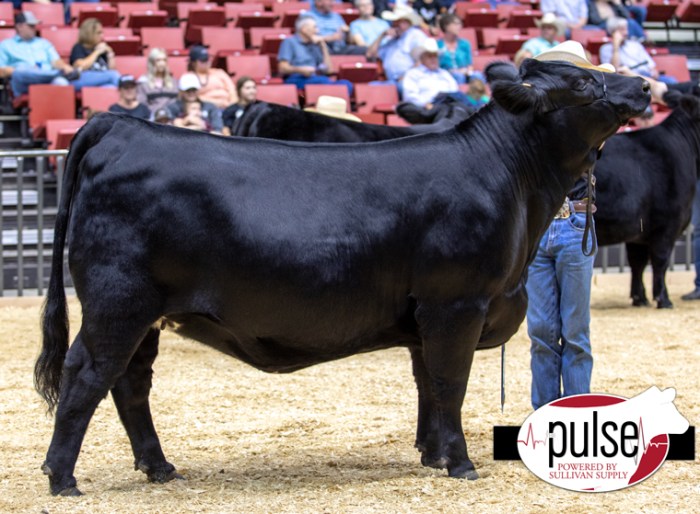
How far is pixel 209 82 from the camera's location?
1355cm

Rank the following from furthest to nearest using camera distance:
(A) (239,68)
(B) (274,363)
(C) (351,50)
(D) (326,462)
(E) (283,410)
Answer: (C) (351,50) → (A) (239,68) → (E) (283,410) → (D) (326,462) → (B) (274,363)

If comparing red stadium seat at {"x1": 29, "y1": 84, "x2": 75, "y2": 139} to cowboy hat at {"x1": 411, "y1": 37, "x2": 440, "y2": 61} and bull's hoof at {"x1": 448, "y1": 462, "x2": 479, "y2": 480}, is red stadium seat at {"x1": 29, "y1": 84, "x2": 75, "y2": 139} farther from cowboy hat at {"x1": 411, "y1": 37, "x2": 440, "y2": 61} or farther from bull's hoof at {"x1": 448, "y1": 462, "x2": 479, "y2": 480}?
bull's hoof at {"x1": 448, "y1": 462, "x2": 479, "y2": 480}

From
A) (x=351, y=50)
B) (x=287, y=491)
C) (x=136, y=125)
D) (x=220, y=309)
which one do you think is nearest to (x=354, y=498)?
(x=287, y=491)

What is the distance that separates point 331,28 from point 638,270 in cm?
690

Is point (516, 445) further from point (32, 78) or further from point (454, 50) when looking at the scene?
point (454, 50)

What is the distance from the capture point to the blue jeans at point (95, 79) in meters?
13.3

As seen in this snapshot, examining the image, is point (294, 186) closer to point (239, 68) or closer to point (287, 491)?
point (287, 491)

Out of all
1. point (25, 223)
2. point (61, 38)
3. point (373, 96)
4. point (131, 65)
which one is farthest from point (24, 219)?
point (373, 96)

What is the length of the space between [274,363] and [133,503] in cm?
83

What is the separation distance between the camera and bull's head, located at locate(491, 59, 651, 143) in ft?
15.7

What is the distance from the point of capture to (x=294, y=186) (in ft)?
15.3

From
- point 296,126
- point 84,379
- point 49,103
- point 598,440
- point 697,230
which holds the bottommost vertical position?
point 697,230

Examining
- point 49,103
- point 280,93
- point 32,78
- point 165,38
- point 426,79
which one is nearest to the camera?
point 49,103

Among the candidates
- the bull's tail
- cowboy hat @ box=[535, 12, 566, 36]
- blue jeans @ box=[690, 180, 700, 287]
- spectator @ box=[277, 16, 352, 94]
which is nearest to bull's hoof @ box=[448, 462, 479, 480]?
the bull's tail
